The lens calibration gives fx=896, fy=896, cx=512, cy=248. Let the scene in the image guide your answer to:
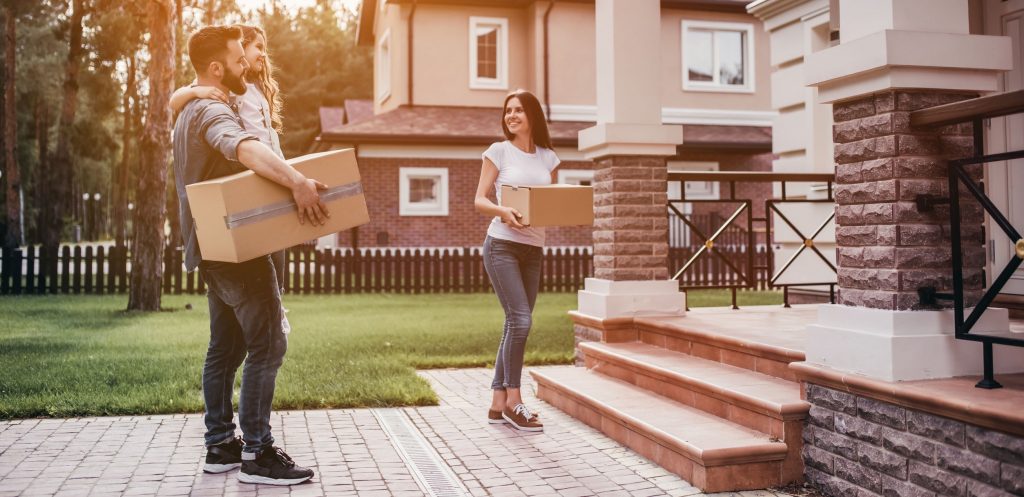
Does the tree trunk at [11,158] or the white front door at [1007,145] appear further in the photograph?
the tree trunk at [11,158]

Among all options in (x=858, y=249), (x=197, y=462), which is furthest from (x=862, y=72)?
(x=197, y=462)

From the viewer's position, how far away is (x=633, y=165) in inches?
294

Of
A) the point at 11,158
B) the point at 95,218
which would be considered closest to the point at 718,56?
the point at 11,158

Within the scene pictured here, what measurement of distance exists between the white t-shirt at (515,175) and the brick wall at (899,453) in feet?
6.68

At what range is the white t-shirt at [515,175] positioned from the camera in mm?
5684

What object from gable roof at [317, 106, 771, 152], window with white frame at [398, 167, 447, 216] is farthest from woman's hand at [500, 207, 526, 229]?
window with white frame at [398, 167, 447, 216]

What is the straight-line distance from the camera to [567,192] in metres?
5.54

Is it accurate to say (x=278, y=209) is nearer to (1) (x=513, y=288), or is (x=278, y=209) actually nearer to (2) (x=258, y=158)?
(2) (x=258, y=158)

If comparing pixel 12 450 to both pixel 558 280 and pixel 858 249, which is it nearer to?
pixel 858 249

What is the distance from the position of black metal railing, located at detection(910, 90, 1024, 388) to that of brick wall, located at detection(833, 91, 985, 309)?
0.06 metres

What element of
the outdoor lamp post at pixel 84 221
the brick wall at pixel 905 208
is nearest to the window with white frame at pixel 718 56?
the brick wall at pixel 905 208

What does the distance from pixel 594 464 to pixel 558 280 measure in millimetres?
14355

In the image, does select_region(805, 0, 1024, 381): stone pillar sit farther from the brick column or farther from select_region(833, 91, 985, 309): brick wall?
the brick column

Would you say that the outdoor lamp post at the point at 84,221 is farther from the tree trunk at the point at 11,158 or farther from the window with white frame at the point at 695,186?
the window with white frame at the point at 695,186
